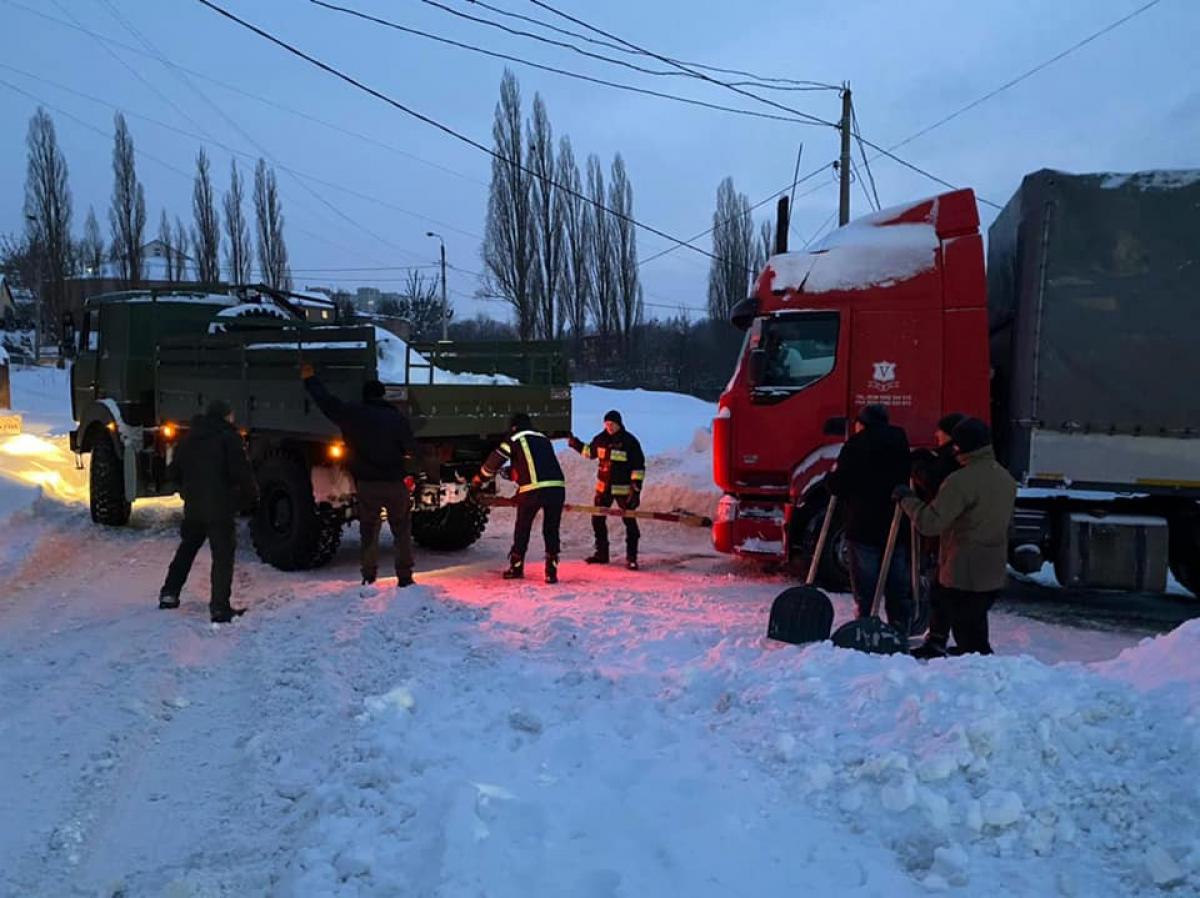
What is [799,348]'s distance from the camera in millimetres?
7883

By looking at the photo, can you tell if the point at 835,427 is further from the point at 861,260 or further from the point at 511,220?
the point at 511,220

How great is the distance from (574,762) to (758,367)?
488 cm

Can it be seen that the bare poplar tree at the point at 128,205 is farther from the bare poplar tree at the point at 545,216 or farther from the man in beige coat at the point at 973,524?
the man in beige coat at the point at 973,524

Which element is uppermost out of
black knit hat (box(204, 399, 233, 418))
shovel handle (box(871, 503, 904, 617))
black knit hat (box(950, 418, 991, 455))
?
black knit hat (box(204, 399, 233, 418))

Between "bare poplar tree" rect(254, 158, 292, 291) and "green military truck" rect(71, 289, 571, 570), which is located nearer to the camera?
"green military truck" rect(71, 289, 571, 570)

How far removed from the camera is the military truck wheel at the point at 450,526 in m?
9.74

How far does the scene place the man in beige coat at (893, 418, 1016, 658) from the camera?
5285 mm

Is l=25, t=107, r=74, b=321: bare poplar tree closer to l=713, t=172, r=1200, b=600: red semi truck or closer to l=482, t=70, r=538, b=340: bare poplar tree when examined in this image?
l=482, t=70, r=538, b=340: bare poplar tree

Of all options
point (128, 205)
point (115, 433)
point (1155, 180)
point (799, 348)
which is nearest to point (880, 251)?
point (799, 348)

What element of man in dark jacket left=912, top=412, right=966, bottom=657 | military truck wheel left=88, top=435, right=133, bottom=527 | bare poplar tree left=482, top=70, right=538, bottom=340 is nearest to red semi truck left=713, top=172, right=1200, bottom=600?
man in dark jacket left=912, top=412, right=966, bottom=657

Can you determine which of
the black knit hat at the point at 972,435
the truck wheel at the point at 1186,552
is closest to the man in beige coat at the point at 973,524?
the black knit hat at the point at 972,435

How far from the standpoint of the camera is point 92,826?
372cm

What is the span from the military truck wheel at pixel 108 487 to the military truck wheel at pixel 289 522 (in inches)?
121

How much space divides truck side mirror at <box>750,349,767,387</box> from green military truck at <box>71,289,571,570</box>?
2243 mm
